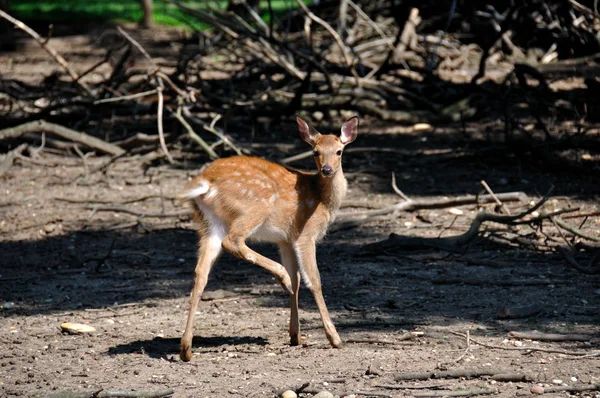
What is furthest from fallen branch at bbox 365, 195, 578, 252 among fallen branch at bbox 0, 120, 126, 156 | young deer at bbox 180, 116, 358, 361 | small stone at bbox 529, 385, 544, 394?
fallen branch at bbox 0, 120, 126, 156

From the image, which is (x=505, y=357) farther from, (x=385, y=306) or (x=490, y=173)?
(x=490, y=173)

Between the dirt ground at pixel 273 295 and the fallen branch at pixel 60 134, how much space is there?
27 centimetres

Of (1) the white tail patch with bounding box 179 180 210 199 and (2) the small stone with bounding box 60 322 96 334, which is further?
(2) the small stone with bounding box 60 322 96 334

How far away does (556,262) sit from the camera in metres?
7.17

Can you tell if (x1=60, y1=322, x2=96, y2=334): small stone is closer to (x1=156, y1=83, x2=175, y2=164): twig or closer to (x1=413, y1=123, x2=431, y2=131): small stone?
(x1=156, y1=83, x2=175, y2=164): twig

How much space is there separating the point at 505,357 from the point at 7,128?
732cm

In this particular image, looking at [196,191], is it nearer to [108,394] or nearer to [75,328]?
[75,328]

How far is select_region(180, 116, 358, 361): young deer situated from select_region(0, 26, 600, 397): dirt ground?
40 centimetres

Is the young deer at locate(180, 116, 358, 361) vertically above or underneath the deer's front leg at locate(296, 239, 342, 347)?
above

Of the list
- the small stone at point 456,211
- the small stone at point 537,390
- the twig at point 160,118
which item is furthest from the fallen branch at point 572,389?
the twig at point 160,118

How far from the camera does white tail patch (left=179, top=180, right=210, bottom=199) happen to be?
5680 millimetres

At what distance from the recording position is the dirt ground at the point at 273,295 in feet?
16.4

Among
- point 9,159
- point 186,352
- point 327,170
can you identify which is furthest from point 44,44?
point 186,352

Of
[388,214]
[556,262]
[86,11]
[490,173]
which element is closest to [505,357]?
[556,262]
